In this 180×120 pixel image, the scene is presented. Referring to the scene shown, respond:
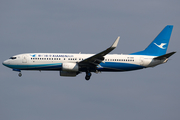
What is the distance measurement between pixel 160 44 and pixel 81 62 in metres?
15.1

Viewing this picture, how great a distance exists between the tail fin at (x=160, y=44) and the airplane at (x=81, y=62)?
109cm

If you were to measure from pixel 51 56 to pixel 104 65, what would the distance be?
8528mm

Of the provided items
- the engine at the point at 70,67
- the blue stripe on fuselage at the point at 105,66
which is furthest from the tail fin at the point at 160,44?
the engine at the point at 70,67

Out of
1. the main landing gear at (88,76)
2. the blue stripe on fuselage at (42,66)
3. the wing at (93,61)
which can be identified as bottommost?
the main landing gear at (88,76)

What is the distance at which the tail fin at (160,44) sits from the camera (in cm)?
5778

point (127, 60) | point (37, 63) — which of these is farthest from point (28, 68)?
point (127, 60)

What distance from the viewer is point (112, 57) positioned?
180 feet

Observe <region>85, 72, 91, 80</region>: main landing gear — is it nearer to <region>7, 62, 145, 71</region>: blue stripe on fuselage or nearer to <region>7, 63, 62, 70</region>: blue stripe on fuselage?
<region>7, 62, 145, 71</region>: blue stripe on fuselage

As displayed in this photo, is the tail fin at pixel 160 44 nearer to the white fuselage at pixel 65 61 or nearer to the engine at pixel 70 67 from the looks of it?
the white fuselage at pixel 65 61

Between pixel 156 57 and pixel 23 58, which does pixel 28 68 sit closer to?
pixel 23 58

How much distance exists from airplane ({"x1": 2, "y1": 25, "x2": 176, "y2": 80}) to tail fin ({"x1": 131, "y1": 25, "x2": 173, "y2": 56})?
3.58 ft

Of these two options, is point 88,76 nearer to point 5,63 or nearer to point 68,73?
point 68,73

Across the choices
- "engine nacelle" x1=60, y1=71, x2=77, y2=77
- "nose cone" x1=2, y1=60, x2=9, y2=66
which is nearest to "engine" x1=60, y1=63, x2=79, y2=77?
"engine nacelle" x1=60, y1=71, x2=77, y2=77

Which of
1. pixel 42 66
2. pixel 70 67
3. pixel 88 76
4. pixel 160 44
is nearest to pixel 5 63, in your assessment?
pixel 42 66
